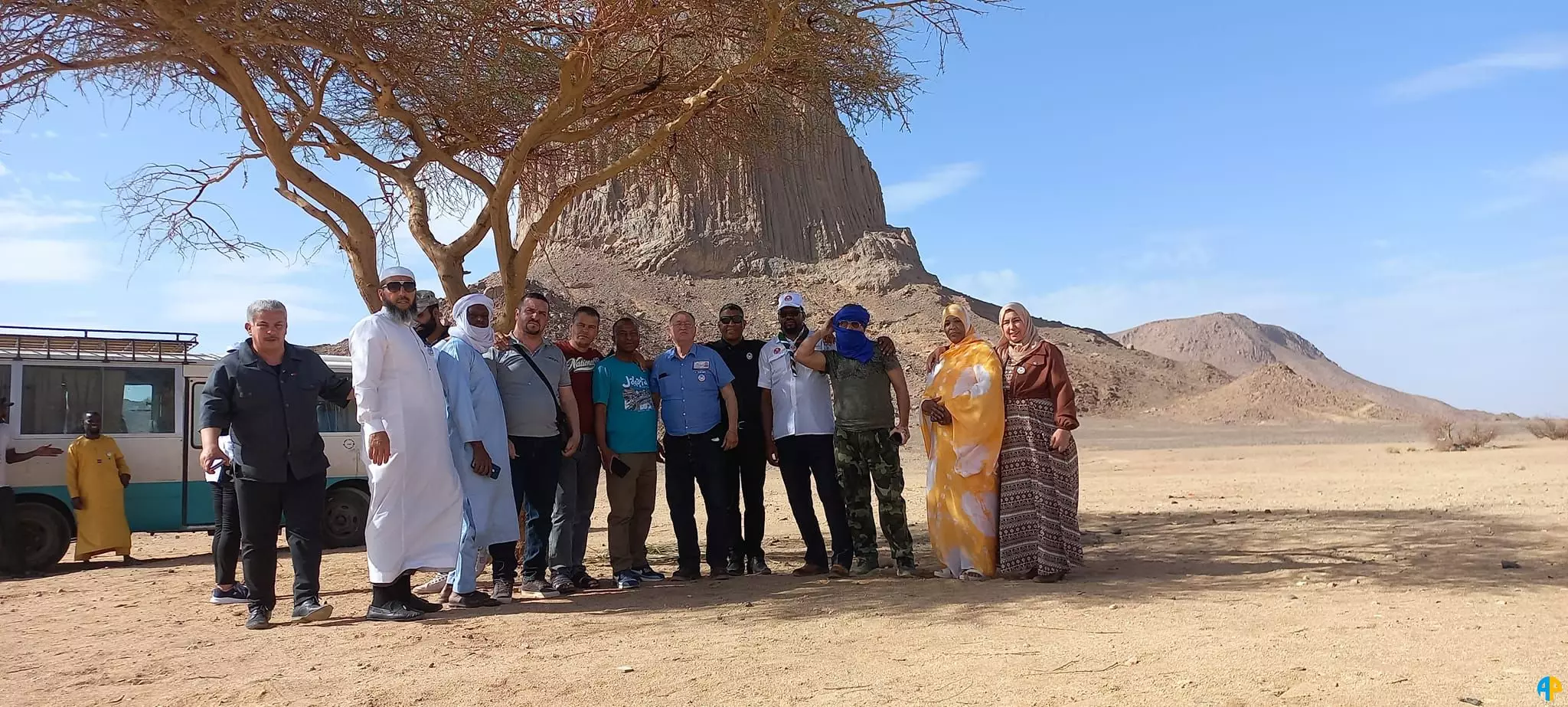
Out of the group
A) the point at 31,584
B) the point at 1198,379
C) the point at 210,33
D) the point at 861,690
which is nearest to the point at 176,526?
the point at 31,584

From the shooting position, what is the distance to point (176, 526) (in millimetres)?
10367

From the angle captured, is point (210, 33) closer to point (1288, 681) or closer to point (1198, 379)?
point (1288, 681)

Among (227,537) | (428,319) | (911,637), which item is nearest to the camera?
(911,637)

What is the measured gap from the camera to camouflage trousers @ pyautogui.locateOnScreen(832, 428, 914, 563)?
7.50 metres

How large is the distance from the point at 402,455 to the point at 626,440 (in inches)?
66.6

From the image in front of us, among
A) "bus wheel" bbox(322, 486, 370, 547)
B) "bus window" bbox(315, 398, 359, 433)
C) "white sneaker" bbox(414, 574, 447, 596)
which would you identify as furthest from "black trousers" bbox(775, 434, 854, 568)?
"bus window" bbox(315, 398, 359, 433)

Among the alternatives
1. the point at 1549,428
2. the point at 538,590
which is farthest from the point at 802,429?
the point at 1549,428

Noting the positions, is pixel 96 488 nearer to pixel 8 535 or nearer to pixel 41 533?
pixel 41 533

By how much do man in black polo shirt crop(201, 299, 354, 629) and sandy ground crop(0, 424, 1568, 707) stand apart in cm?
32

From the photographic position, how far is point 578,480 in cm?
761

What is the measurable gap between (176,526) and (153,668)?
585cm

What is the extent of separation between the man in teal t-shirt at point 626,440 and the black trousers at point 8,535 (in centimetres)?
556

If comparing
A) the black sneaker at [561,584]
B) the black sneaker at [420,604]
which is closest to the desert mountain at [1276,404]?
the black sneaker at [561,584]

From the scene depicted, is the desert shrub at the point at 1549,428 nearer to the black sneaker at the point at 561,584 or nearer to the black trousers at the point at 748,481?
the black trousers at the point at 748,481
